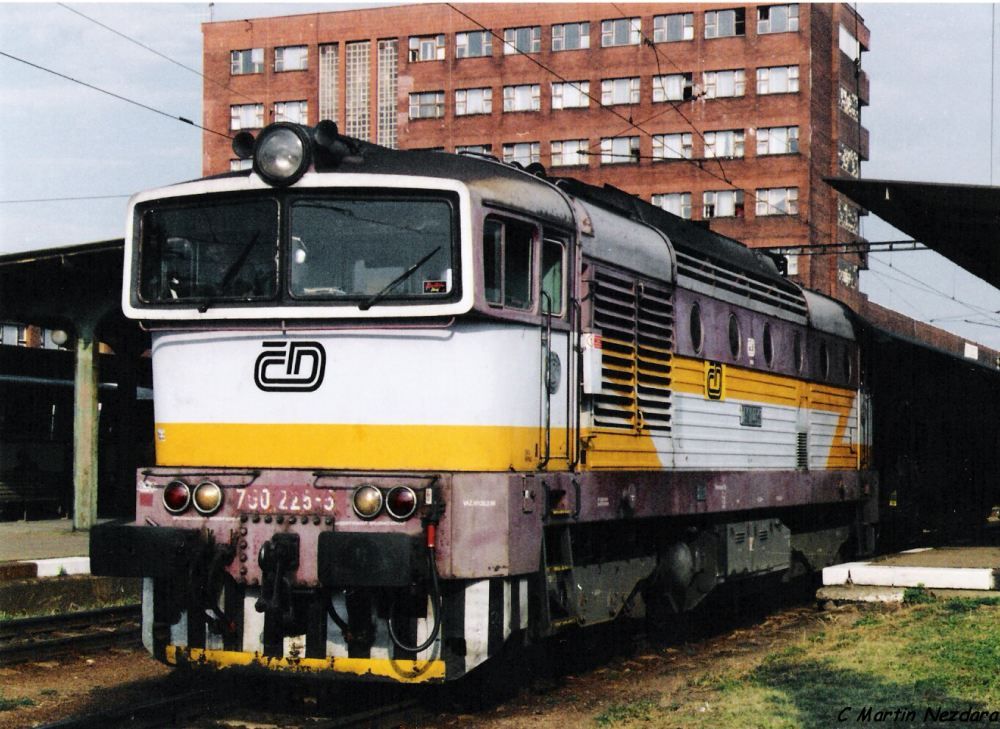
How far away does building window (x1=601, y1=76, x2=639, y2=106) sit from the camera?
7212cm

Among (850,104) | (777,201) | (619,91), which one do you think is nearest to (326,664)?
(777,201)

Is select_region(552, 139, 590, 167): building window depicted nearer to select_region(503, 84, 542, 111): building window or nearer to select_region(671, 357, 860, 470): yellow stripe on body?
select_region(503, 84, 542, 111): building window

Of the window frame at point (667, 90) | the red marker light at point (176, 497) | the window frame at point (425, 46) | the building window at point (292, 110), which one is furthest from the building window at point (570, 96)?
the red marker light at point (176, 497)

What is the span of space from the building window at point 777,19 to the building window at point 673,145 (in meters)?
6.84

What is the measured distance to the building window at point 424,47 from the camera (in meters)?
76.1

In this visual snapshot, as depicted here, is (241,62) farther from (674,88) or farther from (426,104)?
(674,88)

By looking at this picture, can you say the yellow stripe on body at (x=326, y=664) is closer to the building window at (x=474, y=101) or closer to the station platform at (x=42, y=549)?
the station platform at (x=42, y=549)

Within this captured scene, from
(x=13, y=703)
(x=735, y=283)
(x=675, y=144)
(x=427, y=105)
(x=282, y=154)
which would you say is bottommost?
(x=13, y=703)

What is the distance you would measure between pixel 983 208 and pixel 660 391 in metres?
7.05

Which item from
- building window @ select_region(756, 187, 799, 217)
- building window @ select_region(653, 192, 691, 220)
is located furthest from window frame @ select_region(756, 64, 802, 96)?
building window @ select_region(653, 192, 691, 220)

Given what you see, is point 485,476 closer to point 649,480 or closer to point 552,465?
point 552,465

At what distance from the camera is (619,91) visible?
2854 inches

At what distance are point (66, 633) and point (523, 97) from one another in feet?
208

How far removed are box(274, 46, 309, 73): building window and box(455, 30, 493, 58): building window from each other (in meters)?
9.69
